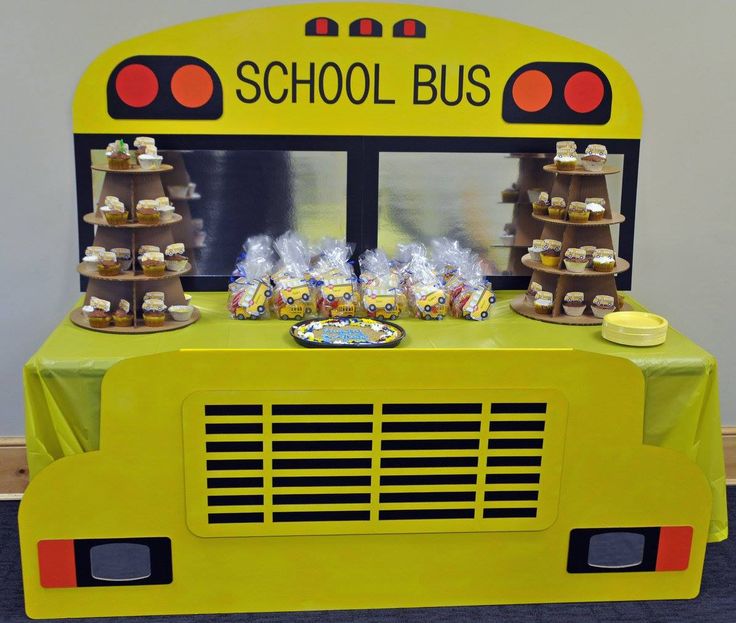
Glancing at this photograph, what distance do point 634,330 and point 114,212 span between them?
1.38 meters

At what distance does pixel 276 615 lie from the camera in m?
2.41

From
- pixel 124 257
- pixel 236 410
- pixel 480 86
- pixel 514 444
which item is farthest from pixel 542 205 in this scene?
pixel 124 257

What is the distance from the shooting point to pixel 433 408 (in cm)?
232

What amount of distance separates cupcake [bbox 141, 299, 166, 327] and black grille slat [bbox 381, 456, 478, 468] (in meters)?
0.70

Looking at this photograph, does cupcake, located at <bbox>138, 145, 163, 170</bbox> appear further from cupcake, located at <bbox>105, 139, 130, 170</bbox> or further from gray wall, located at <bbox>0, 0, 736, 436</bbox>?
gray wall, located at <bbox>0, 0, 736, 436</bbox>

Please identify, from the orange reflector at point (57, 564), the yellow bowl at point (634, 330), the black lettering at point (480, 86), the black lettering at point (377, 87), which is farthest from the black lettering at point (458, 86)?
the orange reflector at point (57, 564)

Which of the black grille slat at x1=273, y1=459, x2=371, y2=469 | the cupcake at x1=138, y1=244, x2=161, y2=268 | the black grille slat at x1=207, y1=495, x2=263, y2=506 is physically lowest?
the black grille slat at x1=207, y1=495, x2=263, y2=506

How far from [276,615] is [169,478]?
46 cm

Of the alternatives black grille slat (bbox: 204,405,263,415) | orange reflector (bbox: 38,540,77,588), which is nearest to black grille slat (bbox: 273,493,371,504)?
black grille slat (bbox: 204,405,263,415)

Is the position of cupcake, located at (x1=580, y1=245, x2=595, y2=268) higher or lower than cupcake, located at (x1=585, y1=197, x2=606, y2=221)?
lower

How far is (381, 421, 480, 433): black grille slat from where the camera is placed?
2.32 m

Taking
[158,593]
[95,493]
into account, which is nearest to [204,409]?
[95,493]

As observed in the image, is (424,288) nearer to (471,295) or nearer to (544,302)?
(471,295)

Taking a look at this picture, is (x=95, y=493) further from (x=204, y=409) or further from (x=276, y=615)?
(x=276, y=615)
